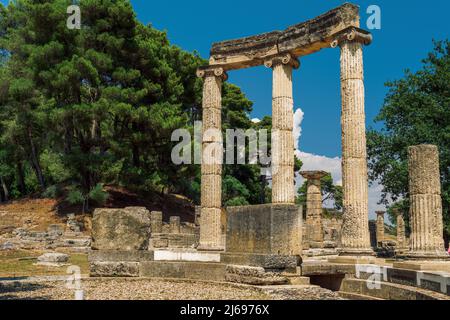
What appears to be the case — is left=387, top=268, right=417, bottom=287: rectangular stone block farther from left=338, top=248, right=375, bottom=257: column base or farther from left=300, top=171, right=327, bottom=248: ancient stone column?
left=300, top=171, right=327, bottom=248: ancient stone column

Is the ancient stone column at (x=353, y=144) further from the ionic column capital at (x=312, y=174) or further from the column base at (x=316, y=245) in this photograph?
the column base at (x=316, y=245)

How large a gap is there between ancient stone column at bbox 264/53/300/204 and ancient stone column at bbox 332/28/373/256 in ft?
9.63

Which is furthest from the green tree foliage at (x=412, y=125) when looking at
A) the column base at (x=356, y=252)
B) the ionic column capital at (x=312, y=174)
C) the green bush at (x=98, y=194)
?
the green bush at (x=98, y=194)

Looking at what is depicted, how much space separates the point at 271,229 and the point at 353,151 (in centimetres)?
591

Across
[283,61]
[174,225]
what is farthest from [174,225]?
[283,61]

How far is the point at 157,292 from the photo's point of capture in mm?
8945

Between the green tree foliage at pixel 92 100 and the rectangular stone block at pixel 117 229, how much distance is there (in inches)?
683

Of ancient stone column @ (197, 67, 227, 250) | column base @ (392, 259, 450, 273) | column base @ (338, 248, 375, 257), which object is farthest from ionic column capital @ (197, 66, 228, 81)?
column base @ (392, 259, 450, 273)

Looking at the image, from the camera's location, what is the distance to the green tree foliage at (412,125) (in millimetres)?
22016

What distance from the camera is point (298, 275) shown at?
1012 cm

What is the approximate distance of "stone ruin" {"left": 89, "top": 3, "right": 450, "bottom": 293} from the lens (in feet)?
33.1
